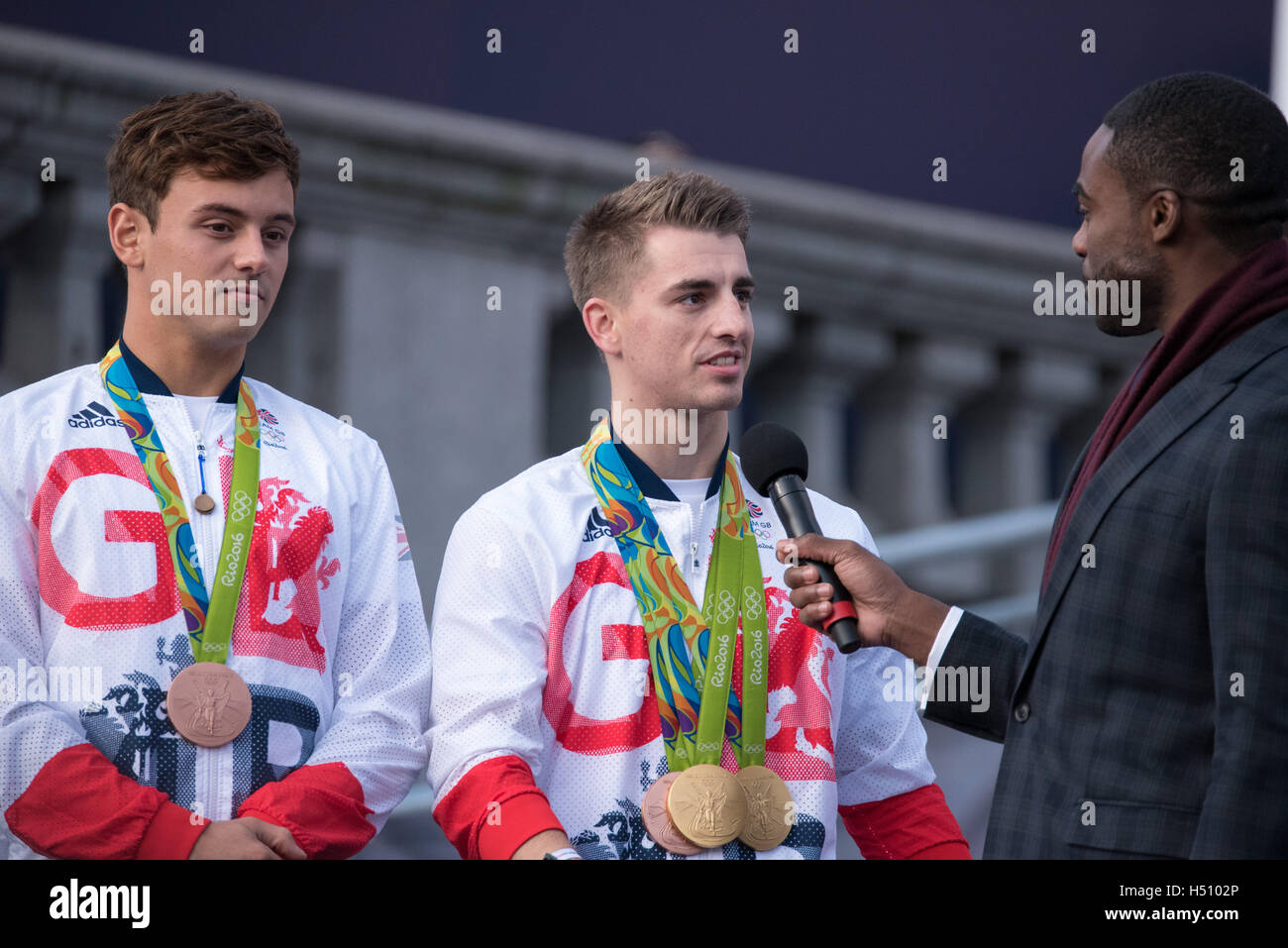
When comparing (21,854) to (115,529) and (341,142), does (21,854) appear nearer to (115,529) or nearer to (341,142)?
(115,529)

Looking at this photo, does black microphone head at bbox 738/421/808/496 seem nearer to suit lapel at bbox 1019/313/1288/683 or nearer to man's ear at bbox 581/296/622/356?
man's ear at bbox 581/296/622/356

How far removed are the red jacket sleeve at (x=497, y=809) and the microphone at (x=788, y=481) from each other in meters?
0.56

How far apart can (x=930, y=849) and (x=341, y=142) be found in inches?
113

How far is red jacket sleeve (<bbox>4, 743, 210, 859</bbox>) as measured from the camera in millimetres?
2904

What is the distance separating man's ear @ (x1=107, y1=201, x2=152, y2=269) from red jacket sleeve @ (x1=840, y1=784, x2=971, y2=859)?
164cm

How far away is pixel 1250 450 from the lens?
2.64 meters

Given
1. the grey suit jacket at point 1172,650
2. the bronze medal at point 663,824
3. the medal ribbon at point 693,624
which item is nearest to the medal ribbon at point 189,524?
the medal ribbon at point 693,624

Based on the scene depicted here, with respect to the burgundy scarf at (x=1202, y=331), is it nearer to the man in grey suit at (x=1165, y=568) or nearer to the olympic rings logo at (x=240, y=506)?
the man in grey suit at (x=1165, y=568)

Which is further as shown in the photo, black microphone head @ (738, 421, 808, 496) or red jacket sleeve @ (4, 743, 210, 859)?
black microphone head @ (738, 421, 808, 496)

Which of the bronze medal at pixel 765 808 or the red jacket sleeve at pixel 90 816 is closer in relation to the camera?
the red jacket sleeve at pixel 90 816

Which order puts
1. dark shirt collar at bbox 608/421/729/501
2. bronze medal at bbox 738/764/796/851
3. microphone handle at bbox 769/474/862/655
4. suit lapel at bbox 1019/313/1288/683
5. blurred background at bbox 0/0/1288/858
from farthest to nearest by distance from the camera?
blurred background at bbox 0/0/1288/858
dark shirt collar at bbox 608/421/729/501
bronze medal at bbox 738/764/796/851
microphone handle at bbox 769/474/862/655
suit lapel at bbox 1019/313/1288/683

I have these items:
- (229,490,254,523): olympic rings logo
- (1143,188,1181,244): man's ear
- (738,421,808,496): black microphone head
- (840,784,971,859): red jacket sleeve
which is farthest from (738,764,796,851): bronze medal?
(1143,188,1181,244): man's ear

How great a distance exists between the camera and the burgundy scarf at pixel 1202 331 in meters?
2.83
